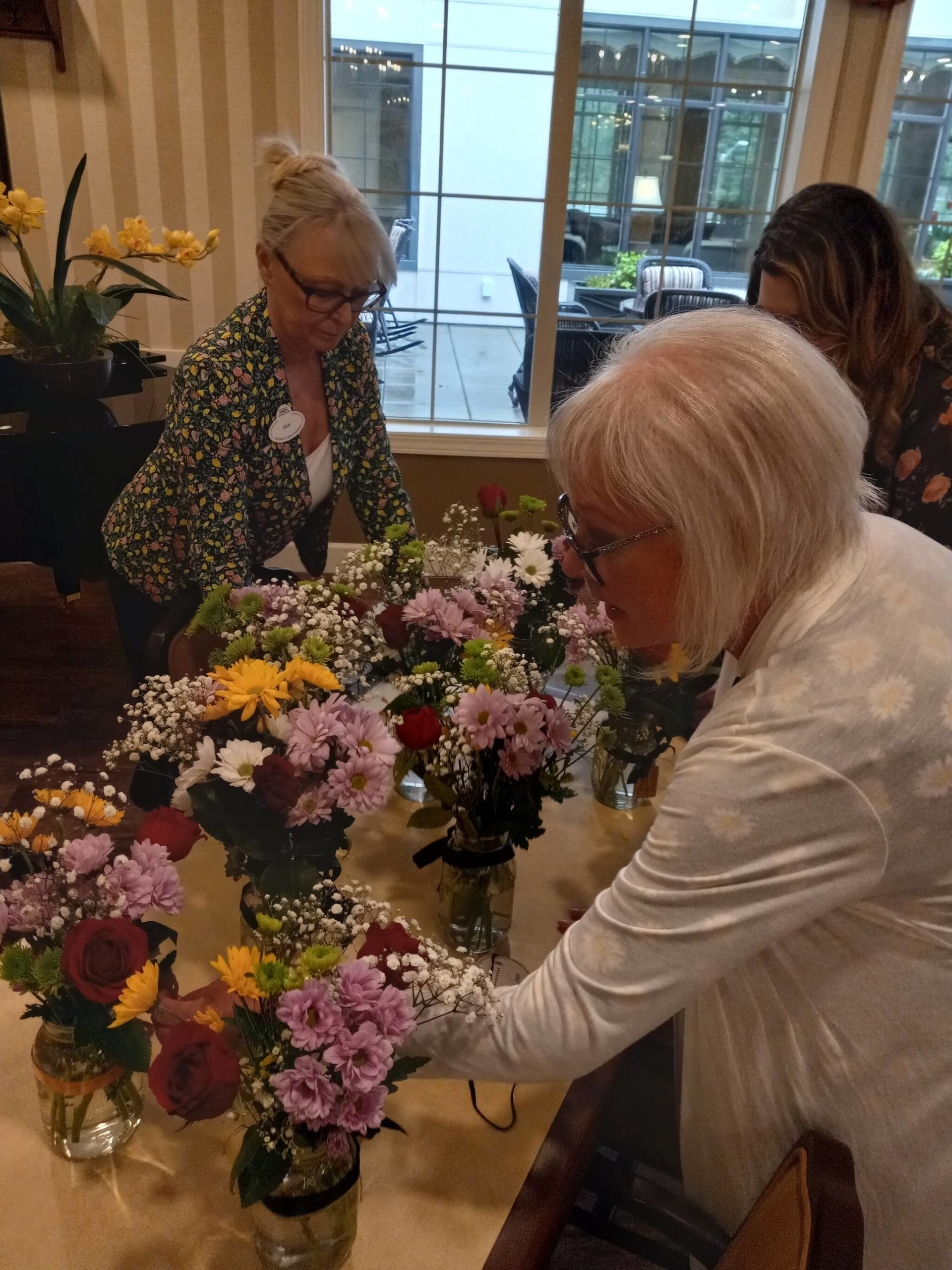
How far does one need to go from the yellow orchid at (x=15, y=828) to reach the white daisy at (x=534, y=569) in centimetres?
73

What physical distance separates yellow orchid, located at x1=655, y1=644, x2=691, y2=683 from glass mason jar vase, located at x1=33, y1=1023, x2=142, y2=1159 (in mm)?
738

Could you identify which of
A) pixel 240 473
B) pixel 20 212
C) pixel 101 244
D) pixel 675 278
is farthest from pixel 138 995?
pixel 675 278

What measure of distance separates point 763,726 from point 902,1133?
1.43 ft

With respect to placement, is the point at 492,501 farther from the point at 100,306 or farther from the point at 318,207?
the point at 100,306

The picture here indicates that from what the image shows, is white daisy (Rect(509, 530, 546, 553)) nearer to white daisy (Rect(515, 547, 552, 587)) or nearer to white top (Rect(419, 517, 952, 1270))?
white daisy (Rect(515, 547, 552, 587))

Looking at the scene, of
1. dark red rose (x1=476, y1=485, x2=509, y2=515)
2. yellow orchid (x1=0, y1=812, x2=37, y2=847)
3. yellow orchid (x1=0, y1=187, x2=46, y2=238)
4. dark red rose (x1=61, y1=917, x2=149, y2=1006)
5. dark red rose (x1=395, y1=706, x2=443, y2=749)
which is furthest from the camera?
yellow orchid (x1=0, y1=187, x2=46, y2=238)

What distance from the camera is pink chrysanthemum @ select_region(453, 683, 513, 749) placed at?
3.42 feet

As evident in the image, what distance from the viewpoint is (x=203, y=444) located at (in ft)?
6.10

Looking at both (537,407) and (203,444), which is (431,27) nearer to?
(537,407)

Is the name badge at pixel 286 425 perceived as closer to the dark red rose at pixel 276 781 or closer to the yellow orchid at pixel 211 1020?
the dark red rose at pixel 276 781

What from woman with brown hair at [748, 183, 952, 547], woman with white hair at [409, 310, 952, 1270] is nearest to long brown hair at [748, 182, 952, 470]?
woman with brown hair at [748, 183, 952, 547]

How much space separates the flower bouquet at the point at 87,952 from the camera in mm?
752

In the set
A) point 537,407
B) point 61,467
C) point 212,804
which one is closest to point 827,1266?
point 212,804

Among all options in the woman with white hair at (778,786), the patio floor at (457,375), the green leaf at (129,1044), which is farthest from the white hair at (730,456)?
the patio floor at (457,375)
